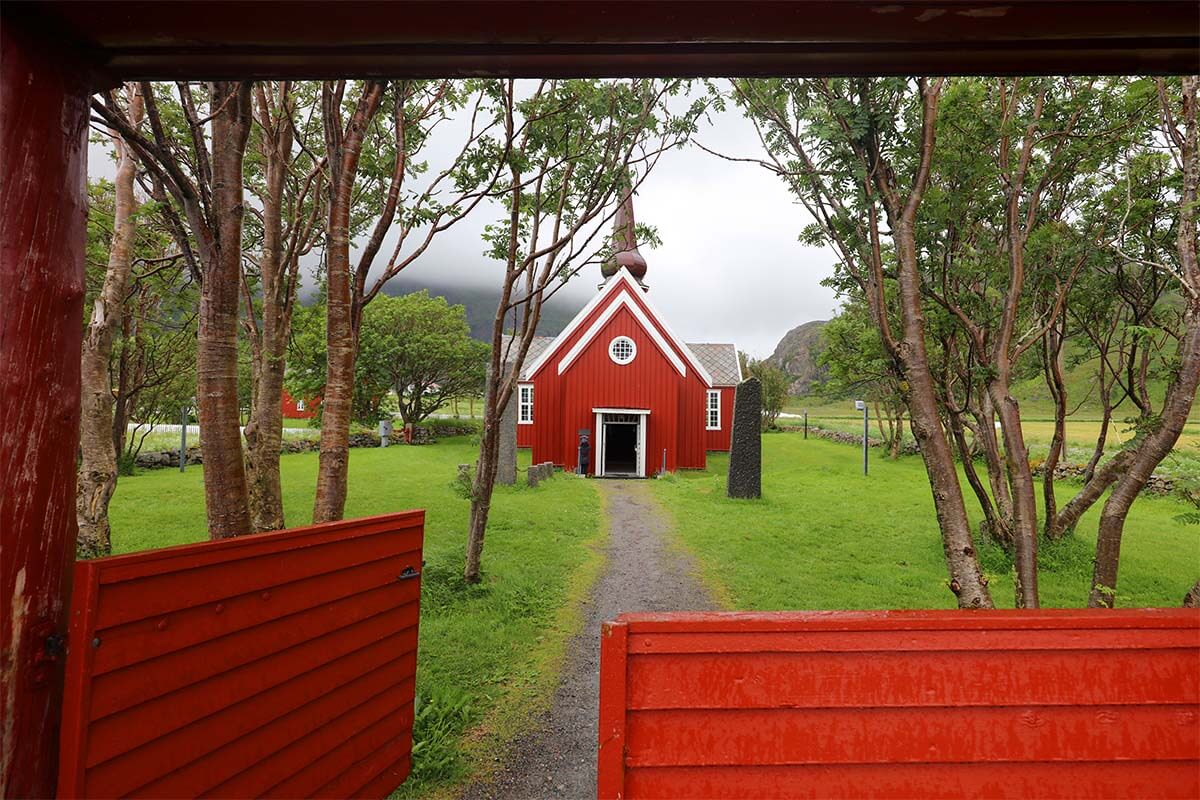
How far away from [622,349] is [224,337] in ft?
62.5

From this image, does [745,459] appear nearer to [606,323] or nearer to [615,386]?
[615,386]

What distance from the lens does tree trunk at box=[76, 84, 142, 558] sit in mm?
7039

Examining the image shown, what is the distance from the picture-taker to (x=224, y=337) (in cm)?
354

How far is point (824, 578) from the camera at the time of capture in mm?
8172

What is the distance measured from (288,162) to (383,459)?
17.4 meters

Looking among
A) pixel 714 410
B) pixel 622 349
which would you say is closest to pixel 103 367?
pixel 622 349

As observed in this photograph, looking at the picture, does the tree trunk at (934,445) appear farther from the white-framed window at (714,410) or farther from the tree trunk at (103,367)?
the white-framed window at (714,410)

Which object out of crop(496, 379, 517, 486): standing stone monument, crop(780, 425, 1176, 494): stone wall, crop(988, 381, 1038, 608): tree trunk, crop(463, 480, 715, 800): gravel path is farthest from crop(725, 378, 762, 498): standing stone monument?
crop(988, 381, 1038, 608): tree trunk

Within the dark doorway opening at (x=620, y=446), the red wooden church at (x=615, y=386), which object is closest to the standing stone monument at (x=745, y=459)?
the red wooden church at (x=615, y=386)

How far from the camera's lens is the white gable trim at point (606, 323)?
72.3ft

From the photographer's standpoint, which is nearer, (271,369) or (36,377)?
(36,377)

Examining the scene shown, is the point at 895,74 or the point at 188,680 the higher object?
the point at 895,74

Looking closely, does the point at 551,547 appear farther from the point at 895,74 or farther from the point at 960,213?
the point at 895,74

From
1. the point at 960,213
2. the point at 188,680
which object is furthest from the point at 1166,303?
the point at 188,680
